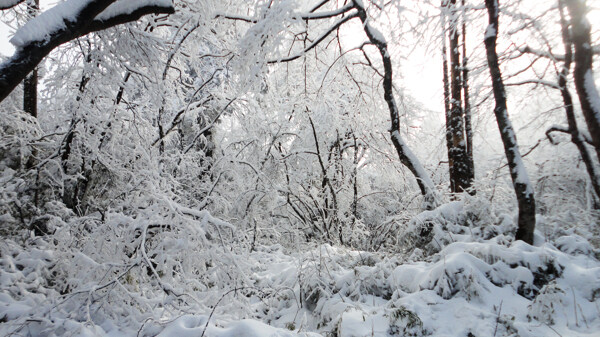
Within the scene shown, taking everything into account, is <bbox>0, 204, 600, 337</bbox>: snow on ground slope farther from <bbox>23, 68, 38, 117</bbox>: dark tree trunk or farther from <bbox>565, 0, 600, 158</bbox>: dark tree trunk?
<bbox>23, 68, 38, 117</bbox>: dark tree trunk

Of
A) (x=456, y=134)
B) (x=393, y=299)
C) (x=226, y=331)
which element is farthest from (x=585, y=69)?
(x=226, y=331)

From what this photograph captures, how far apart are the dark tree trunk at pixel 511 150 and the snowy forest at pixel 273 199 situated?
23mm

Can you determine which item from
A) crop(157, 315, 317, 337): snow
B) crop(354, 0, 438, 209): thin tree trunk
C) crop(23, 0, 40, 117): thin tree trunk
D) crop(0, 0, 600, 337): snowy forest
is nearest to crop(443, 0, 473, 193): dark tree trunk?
crop(0, 0, 600, 337): snowy forest

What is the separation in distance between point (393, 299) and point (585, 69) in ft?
12.0

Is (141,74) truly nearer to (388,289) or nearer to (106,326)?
(106,326)

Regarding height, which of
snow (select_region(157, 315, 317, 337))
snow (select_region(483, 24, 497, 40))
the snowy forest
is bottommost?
snow (select_region(157, 315, 317, 337))

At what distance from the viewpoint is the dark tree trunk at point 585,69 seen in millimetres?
3803

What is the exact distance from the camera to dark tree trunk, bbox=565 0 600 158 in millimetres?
3803

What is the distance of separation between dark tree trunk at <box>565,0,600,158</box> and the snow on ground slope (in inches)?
57.2

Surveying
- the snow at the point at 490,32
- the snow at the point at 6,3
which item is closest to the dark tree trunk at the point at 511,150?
the snow at the point at 490,32

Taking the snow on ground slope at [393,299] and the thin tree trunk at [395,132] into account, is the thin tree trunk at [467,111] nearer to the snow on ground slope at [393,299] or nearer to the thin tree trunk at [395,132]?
the thin tree trunk at [395,132]

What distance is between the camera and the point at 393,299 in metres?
3.37

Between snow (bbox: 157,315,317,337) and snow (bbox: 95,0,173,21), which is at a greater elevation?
snow (bbox: 95,0,173,21)

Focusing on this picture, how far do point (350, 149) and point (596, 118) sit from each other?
559 centimetres
